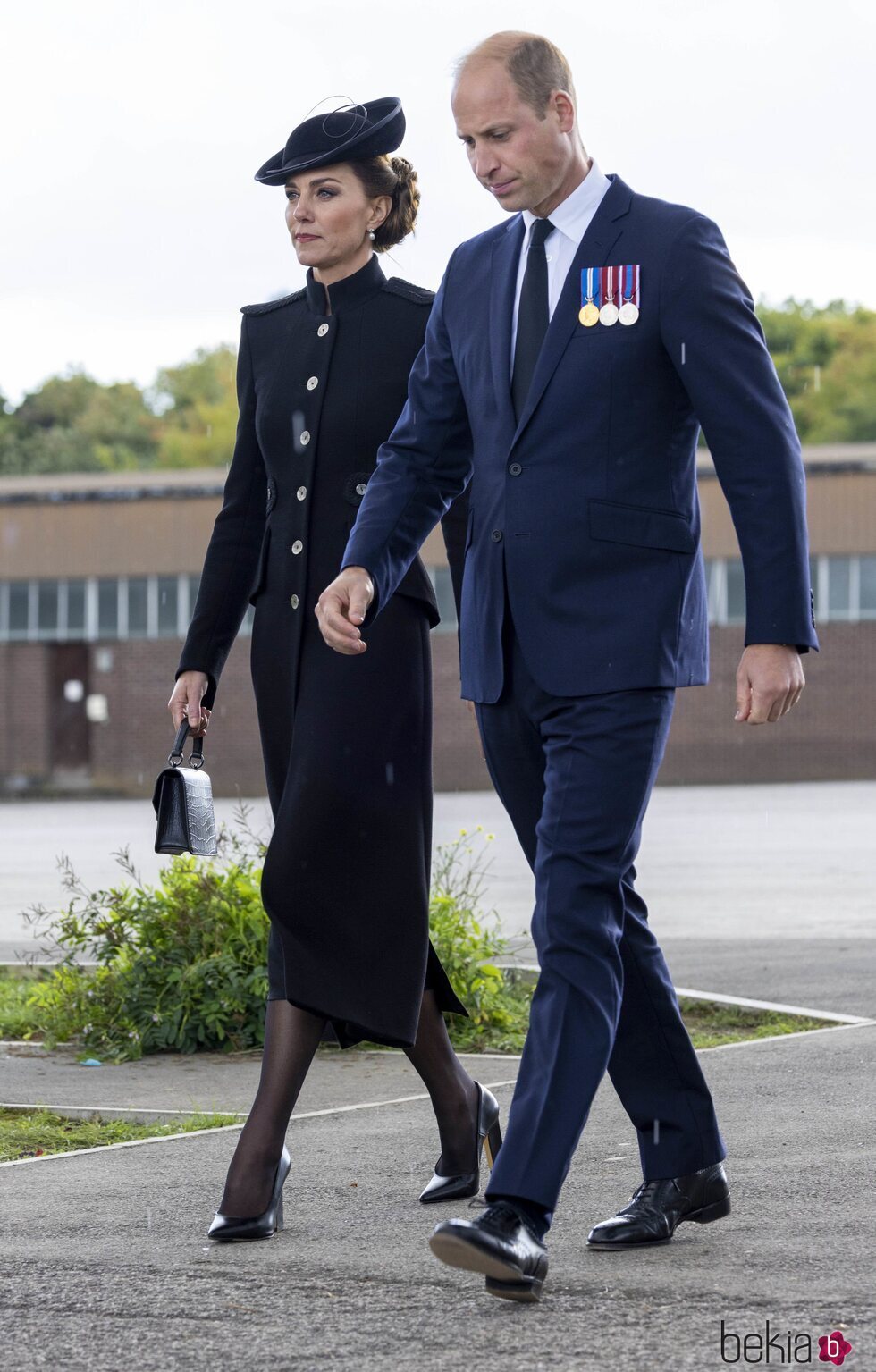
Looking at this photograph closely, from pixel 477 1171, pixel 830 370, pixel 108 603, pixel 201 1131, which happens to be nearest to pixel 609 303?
pixel 477 1171

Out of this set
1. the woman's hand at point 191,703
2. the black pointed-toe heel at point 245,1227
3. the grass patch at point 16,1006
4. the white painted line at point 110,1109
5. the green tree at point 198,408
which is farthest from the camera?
the green tree at point 198,408

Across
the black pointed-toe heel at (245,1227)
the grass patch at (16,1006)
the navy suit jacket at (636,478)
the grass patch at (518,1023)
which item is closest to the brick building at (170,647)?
the grass patch at (16,1006)

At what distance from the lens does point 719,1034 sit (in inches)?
283

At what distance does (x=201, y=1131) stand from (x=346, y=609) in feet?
6.43

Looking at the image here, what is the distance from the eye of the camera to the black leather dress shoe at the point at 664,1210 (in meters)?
3.72

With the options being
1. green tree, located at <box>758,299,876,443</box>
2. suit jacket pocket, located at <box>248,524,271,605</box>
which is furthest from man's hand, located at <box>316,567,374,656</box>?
green tree, located at <box>758,299,876,443</box>

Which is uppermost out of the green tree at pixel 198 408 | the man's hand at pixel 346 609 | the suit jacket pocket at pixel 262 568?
the green tree at pixel 198 408

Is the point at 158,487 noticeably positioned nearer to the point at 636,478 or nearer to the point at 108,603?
the point at 108,603

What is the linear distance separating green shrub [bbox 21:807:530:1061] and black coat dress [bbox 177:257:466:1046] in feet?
8.57

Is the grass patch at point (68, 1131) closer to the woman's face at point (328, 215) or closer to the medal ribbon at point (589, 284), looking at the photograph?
the woman's face at point (328, 215)

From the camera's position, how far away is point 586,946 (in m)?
3.51

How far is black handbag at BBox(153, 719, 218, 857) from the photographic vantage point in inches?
171

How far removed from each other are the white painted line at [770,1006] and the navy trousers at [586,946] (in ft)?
10.8

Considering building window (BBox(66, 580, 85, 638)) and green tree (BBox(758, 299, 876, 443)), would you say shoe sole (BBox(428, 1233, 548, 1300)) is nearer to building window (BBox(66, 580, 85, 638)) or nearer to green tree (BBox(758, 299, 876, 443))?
building window (BBox(66, 580, 85, 638))
